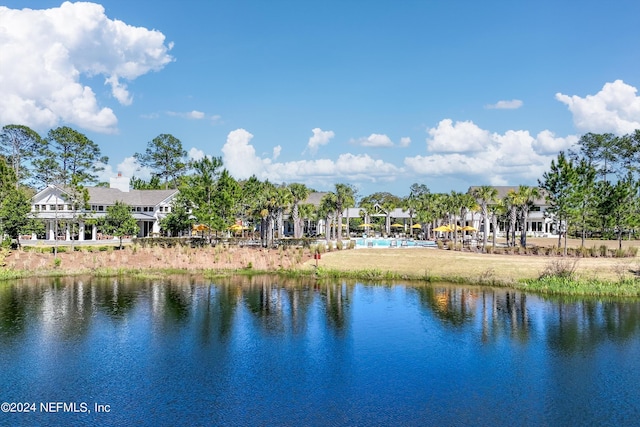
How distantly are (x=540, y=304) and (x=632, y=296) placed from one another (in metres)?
8.12

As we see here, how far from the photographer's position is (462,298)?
3966 centimetres

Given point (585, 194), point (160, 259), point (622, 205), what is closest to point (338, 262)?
point (160, 259)

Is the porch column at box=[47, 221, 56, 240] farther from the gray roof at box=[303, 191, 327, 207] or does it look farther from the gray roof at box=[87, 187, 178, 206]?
the gray roof at box=[303, 191, 327, 207]

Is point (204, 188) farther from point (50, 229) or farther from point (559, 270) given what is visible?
point (559, 270)

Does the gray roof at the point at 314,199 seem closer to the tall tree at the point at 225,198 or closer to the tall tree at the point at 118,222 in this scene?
the tall tree at the point at 225,198

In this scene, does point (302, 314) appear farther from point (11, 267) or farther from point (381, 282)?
point (11, 267)

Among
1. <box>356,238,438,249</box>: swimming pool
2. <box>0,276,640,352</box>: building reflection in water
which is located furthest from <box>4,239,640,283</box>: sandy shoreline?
<box>356,238,438,249</box>: swimming pool

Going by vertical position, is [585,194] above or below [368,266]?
above

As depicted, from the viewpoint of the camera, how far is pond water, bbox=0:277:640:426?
18.8 m

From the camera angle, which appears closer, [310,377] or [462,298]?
[310,377]

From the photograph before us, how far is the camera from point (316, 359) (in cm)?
2470

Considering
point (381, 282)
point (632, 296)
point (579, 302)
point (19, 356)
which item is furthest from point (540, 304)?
point (19, 356)

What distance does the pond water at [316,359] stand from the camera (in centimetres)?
1883

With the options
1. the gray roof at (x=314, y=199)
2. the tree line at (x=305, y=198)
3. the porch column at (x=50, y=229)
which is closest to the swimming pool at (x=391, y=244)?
the tree line at (x=305, y=198)
